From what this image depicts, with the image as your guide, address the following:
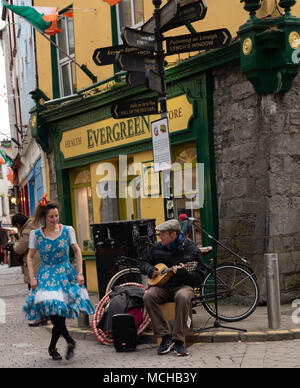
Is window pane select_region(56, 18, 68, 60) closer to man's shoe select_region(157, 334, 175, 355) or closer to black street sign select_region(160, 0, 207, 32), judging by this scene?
black street sign select_region(160, 0, 207, 32)

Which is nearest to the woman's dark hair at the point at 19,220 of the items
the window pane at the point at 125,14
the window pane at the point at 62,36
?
the window pane at the point at 125,14

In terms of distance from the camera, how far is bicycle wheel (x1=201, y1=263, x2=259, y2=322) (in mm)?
8344

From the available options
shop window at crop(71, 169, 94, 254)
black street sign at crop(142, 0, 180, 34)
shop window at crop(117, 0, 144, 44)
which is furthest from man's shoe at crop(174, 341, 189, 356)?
shop window at crop(71, 169, 94, 254)

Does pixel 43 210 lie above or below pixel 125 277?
above

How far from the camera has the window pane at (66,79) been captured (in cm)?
1584

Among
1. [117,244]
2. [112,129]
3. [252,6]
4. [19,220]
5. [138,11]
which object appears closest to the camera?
[252,6]

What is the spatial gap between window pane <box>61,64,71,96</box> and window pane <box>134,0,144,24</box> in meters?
3.10

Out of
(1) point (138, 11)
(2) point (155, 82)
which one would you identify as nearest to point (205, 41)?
(2) point (155, 82)

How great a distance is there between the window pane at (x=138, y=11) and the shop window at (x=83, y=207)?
349 centimetres

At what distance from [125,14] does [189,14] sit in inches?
198

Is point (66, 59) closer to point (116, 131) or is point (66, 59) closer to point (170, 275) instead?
point (116, 131)

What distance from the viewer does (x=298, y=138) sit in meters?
10.0

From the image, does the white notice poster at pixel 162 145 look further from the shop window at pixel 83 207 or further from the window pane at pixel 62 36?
the window pane at pixel 62 36

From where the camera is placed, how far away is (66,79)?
52.5 feet
